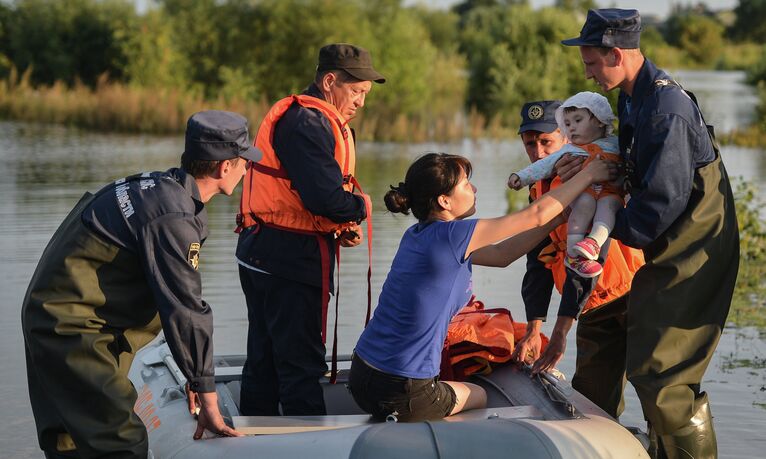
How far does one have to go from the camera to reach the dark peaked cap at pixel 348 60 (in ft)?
15.9

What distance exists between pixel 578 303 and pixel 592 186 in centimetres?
46

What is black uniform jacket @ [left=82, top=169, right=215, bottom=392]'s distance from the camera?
3.85 meters

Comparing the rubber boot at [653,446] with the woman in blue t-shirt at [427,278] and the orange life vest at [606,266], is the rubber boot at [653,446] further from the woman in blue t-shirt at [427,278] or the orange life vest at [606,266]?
the woman in blue t-shirt at [427,278]

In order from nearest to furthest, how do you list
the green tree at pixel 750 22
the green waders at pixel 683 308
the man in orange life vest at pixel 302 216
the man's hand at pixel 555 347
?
1. the green waders at pixel 683 308
2. the man's hand at pixel 555 347
3. the man in orange life vest at pixel 302 216
4. the green tree at pixel 750 22

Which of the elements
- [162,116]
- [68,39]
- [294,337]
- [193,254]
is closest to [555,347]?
[294,337]

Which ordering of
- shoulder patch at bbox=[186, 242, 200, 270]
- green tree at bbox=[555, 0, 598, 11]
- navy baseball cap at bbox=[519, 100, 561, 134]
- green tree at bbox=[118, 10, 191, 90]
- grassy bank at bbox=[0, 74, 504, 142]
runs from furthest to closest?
1. green tree at bbox=[118, 10, 191, 90]
2. green tree at bbox=[555, 0, 598, 11]
3. grassy bank at bbox=[0, 74, 504, 142]
4. navy baseball cap at bbox=[519, 100, 561, 134]
5. shoulder patch at bbox=[186, 242, 200, 270]

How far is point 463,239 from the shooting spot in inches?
161

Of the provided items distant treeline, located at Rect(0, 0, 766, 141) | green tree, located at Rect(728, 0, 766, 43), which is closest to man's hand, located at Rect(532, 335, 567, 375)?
distant treeline, located at Rect(0, 0, 766, 141)

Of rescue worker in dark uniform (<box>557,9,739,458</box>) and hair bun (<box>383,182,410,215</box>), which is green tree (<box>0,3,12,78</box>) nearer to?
hair bun (<box>383,182,410,215</box>)

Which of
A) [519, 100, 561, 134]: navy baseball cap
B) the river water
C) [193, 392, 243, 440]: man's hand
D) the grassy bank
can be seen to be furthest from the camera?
the grassy bank

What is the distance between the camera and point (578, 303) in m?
4.48

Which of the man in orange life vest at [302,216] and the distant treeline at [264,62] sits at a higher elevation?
the man in orange life vest at [302,216]

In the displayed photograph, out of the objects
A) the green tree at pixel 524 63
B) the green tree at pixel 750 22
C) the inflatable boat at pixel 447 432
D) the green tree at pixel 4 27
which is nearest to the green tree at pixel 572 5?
the green tree at pixel 524 63

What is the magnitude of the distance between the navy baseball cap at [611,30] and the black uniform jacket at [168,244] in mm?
1457
